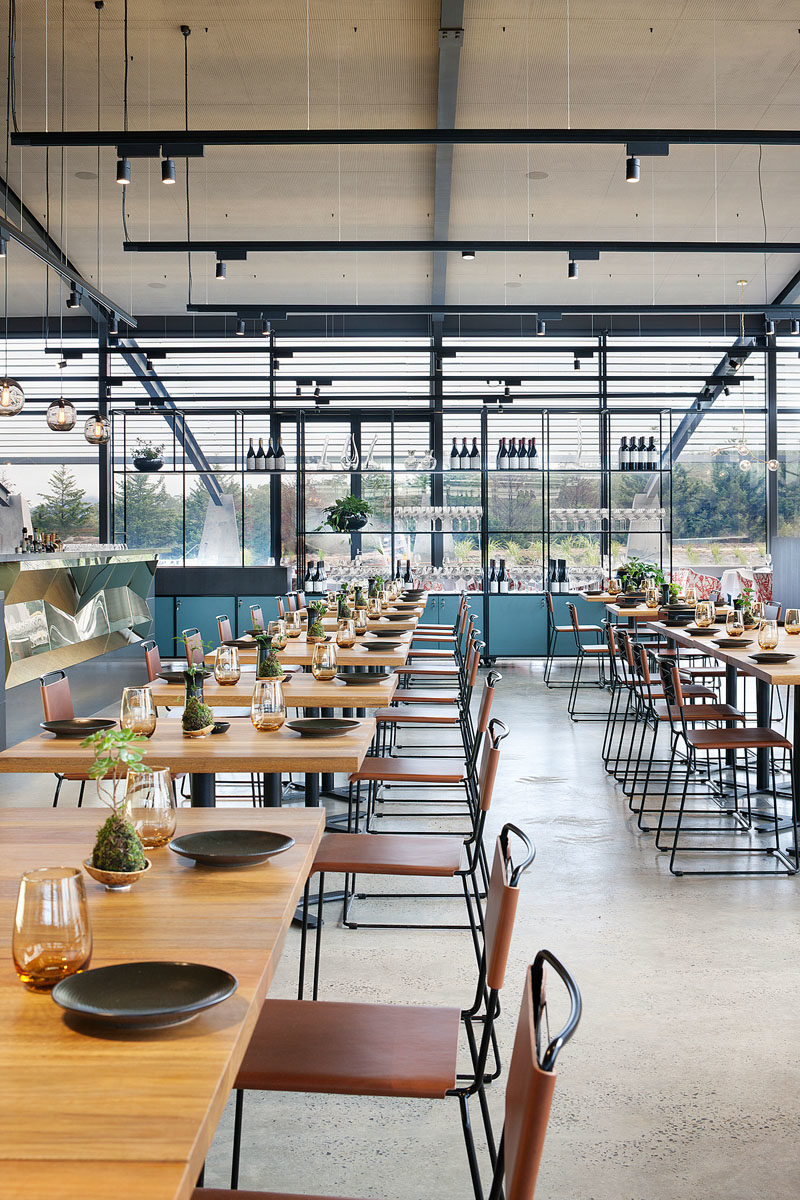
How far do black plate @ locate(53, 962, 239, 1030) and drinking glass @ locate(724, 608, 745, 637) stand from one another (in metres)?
5.37

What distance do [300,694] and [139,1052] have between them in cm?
289

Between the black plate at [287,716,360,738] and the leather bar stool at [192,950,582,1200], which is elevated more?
the black plate at [287,716,360,738]

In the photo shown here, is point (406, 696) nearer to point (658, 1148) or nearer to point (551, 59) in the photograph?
point (658, 1148)

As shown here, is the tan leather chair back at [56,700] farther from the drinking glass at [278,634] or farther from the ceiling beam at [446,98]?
the ceiling beam at [446,98]

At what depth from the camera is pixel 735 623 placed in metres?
6.90

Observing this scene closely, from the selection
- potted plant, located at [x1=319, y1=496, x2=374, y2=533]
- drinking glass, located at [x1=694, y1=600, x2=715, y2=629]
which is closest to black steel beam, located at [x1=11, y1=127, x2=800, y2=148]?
drinking glass, located at [x1=694, y1=600, x2=715, y2=629]

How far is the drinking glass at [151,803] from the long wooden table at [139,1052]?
0.22ft

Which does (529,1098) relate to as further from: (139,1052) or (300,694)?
(300,694)

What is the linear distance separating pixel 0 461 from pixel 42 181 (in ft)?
17.6

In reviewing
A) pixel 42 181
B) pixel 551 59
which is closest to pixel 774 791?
pixel 551 59

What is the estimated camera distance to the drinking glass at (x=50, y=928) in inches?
55.2

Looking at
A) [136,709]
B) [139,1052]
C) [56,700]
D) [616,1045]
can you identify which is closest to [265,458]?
[56,700]

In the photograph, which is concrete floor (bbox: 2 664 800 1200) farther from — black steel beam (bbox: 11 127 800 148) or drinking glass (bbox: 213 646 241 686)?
black steel beam (bbox: 11 127 800 148)

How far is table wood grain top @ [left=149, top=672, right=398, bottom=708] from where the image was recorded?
400 centimetres
